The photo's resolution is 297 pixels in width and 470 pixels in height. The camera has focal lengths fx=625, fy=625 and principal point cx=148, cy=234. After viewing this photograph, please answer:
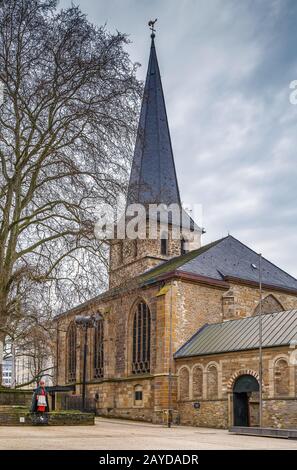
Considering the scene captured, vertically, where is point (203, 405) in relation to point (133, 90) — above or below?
below

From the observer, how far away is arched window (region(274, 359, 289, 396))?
22.7 metres

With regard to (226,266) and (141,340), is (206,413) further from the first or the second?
(226,266)

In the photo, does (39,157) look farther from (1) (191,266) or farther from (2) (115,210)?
(1) (191,266)

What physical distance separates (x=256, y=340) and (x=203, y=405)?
392 cm

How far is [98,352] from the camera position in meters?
36.4

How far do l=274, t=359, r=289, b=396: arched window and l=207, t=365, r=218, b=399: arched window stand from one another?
11.1 feet

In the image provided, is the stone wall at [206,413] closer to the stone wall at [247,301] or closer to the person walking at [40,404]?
the stone wall at [247,301]

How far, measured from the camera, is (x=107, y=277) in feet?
56.5

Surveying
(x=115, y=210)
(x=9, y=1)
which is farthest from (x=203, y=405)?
(x=9, y=1)

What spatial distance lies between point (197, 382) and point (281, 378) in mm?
5031

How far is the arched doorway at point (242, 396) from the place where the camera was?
24.2m

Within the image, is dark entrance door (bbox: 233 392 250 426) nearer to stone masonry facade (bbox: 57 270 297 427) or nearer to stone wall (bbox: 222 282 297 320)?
stone masonry facade (bbox: 57 270 297 427)

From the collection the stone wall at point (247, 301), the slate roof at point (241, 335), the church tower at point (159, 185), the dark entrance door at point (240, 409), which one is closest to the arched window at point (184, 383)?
the slate roof at point (241, 335)

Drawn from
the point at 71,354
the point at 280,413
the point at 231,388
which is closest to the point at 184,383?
the point at 231,388
